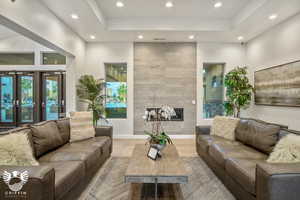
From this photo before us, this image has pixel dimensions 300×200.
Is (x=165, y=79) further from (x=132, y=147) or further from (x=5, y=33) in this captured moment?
(x=5, y=33)

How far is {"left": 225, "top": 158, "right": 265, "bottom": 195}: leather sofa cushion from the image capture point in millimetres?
1790

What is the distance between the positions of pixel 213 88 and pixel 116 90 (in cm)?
323

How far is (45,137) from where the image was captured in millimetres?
2512

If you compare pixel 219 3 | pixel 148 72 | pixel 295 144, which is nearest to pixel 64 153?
pixel 295 144

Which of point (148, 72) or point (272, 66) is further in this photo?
point (148, 72)

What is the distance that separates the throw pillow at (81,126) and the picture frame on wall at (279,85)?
13.9 ft

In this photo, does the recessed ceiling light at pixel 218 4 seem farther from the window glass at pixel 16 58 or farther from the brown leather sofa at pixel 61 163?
the window glass at pixel 16 58

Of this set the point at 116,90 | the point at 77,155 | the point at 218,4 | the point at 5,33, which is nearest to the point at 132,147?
the point at 116,90

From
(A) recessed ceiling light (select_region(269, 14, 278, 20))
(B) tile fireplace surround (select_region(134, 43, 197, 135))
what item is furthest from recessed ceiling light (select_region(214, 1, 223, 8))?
(B) tile fireplace surround (select_region(134, 43, 197, 135))

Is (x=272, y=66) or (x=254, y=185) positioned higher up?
(x=272, y=66)

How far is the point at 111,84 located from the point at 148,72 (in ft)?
4.24

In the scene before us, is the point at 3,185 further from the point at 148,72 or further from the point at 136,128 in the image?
the point at 148,72

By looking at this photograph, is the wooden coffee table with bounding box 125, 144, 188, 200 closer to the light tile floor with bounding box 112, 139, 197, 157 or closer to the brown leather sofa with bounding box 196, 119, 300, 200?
the brown leather sofa with bounding box 196, 119, 300, 200

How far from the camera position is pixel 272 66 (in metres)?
4.31
